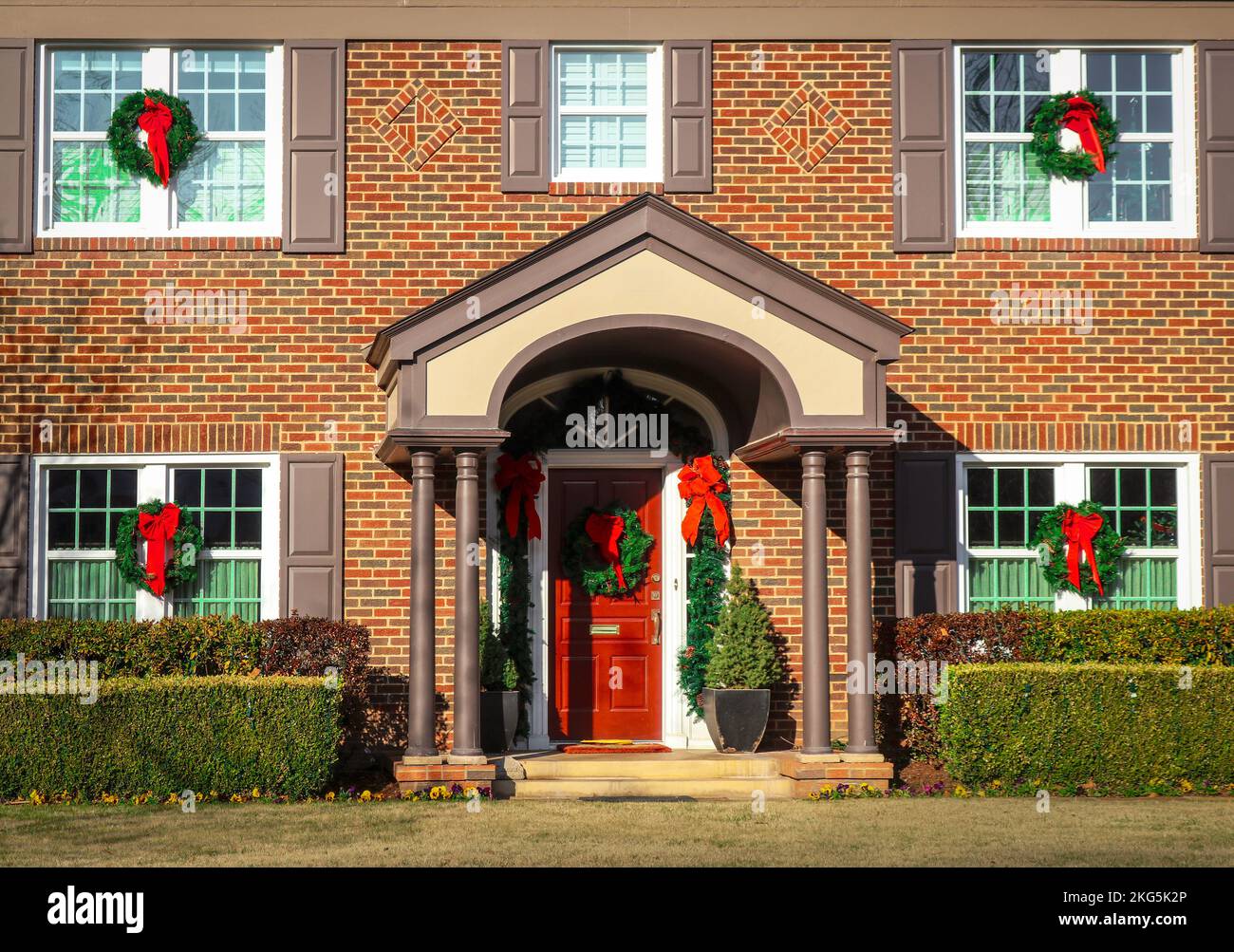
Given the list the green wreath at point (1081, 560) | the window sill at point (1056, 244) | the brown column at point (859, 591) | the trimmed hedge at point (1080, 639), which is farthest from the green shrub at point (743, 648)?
the window sill at point (1056, 244)

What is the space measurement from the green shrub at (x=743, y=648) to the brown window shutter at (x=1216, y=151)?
5105mm

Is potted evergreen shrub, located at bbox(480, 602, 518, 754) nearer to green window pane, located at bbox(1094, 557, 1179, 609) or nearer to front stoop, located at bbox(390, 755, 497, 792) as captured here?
front stoop, located at bbox(390, 755, 497, 792)

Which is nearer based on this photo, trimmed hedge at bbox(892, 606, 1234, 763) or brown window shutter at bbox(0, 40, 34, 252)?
trimmed hedge at bbox(892, 606, 1234, 763)

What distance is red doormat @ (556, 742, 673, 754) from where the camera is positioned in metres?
12.6

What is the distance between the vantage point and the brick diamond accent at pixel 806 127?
13.2m

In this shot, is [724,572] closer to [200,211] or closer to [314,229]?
[314,229]

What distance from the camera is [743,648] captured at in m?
12.4

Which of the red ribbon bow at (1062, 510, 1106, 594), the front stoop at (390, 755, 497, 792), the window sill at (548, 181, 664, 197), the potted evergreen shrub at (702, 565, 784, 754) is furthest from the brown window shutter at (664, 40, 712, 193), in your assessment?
the front stoop at (390, 755, 497, 792)

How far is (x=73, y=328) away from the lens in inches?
508

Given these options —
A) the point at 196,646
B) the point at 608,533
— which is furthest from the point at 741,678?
the point at 196,646

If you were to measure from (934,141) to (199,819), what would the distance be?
8.15 metres

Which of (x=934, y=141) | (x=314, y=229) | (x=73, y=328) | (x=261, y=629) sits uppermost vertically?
→ (x=934, y=141)

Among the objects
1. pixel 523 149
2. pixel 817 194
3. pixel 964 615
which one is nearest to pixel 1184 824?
pixel 964 615

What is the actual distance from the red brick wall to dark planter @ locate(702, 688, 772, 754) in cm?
51
